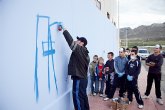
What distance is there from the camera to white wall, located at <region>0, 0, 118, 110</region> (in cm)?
366

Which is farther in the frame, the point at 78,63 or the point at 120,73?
the point at 120,73

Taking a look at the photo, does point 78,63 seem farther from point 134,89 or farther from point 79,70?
point 134,89

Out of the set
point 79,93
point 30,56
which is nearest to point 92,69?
point 79,93

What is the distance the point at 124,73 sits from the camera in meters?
7.85

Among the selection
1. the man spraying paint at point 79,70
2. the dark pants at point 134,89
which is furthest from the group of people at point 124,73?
the man spraying paint at point 79,70

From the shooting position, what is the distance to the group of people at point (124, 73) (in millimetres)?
7250

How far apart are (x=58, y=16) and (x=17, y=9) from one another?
1.86 m

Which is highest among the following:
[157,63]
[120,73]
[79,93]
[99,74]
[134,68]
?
[157,63]

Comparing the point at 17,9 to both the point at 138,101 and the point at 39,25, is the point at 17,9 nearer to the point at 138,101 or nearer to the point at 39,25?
the point at 39,25

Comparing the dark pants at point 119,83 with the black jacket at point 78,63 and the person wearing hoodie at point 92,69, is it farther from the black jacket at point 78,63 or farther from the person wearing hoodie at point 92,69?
the black jacket at point 78,63

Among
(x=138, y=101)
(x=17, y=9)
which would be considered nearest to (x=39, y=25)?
(x=17, y=9)

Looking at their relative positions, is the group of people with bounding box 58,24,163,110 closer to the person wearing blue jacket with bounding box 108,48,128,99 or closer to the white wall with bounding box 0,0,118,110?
the person wearing blue jacket with bounding box 108,48,128,99

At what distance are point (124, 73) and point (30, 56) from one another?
14.0 feet

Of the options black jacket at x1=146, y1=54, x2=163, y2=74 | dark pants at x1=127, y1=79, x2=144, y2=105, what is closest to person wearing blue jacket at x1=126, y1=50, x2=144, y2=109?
dark pants at x1=127, y1=79, x2=144, y2=105
